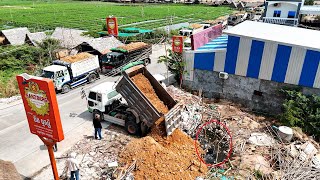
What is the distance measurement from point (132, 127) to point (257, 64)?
9200 mm

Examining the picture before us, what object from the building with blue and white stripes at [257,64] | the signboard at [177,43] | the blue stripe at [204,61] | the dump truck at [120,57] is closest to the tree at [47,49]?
the dump truck at [120,57]

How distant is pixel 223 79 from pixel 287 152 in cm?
751

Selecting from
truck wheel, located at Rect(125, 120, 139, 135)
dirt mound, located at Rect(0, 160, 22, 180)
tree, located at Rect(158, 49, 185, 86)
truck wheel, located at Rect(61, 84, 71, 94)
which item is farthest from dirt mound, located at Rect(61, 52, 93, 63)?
dirt mound, located at Rect(0, 160, 22, 180)

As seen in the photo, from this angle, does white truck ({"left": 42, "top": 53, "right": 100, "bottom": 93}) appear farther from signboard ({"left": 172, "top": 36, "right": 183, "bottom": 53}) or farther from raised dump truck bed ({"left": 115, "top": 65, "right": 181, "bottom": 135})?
raised dump truck bed ({"left": 115, "top": 65, "right": 181, "bottom": 135})

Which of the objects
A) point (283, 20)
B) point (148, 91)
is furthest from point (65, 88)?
point (283, 20)

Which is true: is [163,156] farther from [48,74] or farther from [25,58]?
[25,58]

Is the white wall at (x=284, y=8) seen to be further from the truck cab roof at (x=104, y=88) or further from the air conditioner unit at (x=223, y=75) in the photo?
the truck cab roof at (x=104, y=88)

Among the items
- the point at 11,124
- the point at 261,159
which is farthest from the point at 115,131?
the point at 261,159

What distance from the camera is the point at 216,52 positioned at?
1781 centimetres

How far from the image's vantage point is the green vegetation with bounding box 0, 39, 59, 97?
2548 cm

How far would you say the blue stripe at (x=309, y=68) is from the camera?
49.8ft

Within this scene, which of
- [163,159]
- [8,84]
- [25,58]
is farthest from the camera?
[25,58]

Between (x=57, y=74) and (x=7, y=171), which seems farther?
(x=57, y=74)

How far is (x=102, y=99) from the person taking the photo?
1529 cm
